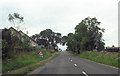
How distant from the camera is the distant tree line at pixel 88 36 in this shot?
60.0m

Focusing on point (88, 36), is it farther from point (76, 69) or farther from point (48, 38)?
point (48, 38)

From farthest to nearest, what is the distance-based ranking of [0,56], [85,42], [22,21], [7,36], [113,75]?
1. [85,42]
2. [22,21]
3. [7,36]
4. [0,56]
5. [113,75]

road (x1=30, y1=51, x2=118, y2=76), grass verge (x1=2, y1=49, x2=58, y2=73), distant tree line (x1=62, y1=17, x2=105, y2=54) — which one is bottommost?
road (x1=30, y1=51, x2=118, y2=76)

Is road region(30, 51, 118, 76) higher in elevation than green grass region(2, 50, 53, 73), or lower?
lower

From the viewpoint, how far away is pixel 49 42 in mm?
131125

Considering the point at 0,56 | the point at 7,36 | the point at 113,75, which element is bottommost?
the point at 113,75

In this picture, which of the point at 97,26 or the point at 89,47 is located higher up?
the point at 97,26

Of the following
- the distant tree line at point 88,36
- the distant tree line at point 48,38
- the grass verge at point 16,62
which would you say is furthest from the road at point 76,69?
the distant tree line at point 48,38

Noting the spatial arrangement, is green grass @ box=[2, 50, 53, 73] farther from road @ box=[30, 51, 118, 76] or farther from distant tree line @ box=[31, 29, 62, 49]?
distant tree line @ box=[31, 29, 62, 49]

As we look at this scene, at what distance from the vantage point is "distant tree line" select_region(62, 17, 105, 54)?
197 ft

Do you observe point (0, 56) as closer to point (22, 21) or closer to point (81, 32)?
point (22, 21)

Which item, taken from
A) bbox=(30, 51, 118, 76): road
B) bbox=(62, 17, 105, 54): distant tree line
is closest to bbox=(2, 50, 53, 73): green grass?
bbox=(30, 51, 118, 76): road

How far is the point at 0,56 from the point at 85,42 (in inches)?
1750

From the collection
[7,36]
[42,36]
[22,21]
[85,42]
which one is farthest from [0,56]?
[42,36]
